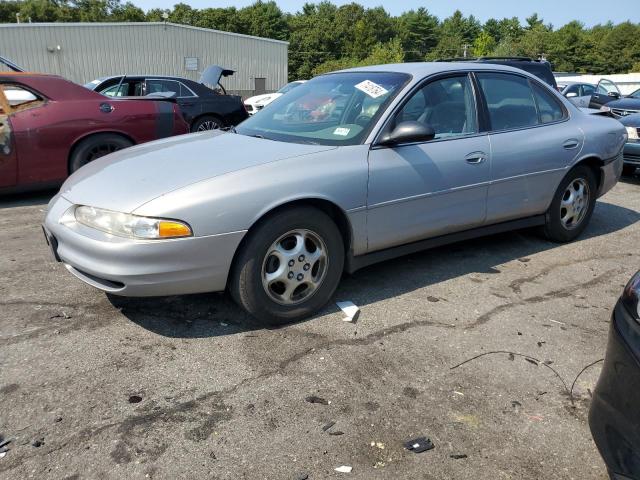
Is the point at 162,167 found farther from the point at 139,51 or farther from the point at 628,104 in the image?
the point at 139,51

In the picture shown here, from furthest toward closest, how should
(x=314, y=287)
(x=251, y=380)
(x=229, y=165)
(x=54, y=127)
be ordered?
(x=54, y=127), (x=314, y=287), (x=229, y=165), (x=251, y=380)

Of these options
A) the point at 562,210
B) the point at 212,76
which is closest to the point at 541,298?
the point at 562,210

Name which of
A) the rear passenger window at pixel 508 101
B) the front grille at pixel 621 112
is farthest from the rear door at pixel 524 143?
the front grille at pixel 621 112

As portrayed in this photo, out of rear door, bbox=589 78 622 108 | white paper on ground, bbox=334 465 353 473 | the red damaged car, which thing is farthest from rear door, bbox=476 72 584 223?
rear door, bbox=589 78 622 108

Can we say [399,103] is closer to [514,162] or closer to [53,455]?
[514,162]

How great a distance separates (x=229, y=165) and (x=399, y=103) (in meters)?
1.30

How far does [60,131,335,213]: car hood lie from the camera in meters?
3.10

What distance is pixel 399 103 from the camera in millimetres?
3787

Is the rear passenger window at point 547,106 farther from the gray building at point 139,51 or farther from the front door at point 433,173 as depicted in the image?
the gray building at point 139,51

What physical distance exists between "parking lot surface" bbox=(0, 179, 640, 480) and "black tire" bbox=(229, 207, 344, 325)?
0.39 feet

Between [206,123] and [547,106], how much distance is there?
6971 mm

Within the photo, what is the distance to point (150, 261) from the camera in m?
2.93

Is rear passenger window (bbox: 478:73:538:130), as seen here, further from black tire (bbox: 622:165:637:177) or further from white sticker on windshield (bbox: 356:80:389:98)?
black tire (bbox: 622:165:637:177)

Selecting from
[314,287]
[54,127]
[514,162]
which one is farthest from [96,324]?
[54,127]
